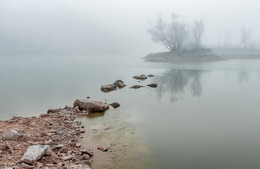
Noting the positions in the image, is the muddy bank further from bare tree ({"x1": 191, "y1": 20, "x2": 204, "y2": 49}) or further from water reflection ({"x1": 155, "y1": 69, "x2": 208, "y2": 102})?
bare tree ({"x1": 191, "y1": 20, "x2": 204, "y2": 49})

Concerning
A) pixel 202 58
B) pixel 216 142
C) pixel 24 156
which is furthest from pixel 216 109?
pixel 202 58

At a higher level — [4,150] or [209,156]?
[4,150]

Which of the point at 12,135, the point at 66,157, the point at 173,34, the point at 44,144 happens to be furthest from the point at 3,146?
the point at 173,34

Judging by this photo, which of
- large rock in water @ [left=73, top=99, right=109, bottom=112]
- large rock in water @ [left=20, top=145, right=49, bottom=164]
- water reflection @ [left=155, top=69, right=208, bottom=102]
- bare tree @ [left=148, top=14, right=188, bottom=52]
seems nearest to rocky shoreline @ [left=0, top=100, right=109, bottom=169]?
large rock in water @ [left=20, top=145, right=49, bottom=164]

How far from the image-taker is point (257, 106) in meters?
14.4

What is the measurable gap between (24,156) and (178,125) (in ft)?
23.7

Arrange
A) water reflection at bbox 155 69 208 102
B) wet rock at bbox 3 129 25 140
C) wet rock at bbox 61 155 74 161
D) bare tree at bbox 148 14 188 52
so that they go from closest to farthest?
wet rock at bbox 61 155 74 161, wet rock at bbox 3 129 25 140, water reflection at bbox 155 69 208 102, bare tree at bbox 148 14 188 52

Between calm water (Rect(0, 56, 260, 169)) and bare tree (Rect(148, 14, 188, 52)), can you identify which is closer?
calm water (Rect(0, 56, 260, 169))

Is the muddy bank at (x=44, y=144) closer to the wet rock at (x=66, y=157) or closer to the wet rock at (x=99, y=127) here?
the wet rock at (x=66, y=157)

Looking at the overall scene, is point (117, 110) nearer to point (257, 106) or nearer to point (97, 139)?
point (97, 139)

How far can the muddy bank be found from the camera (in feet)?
21.1

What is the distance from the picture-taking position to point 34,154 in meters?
6.54

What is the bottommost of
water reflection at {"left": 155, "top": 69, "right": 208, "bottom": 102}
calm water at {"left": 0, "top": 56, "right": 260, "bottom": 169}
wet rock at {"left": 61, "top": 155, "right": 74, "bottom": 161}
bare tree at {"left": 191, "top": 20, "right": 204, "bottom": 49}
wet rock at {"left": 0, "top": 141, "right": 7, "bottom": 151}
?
calm water at {"left": 0, "top": 56, "right": 260, "bottom": 169}

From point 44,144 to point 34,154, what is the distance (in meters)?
1.47
